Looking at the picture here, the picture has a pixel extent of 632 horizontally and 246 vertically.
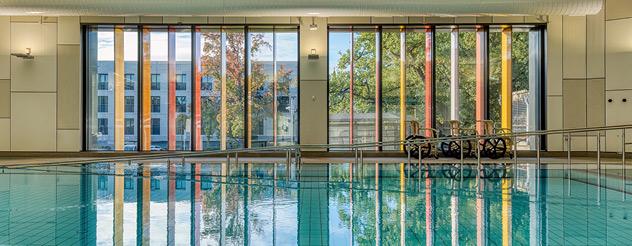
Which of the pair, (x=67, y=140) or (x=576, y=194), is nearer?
(x=576, y=194)

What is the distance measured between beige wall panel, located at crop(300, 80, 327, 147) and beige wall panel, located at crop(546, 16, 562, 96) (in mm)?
5216

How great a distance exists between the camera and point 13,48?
459 inches

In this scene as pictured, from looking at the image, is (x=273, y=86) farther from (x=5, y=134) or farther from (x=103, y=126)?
(x=5, y=134)

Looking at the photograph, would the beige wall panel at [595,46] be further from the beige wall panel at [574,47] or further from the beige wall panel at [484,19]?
the beige wall panel at [484,19]

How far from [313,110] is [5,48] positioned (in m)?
7.26

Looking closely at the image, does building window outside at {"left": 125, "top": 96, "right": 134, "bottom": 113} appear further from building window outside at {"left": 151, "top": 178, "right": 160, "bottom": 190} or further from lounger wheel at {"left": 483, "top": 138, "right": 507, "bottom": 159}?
lounger wheel at {"left": 483, "top": 138, "right": 507, "bottom": 159}

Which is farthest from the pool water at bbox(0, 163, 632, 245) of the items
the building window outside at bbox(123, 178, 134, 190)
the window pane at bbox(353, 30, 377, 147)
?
the window pane at bbox(353, 30, 377, 147)

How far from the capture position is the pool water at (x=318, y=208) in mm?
4164

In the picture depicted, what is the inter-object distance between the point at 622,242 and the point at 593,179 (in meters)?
3.84

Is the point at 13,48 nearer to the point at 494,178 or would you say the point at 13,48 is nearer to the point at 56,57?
the point at 56,57

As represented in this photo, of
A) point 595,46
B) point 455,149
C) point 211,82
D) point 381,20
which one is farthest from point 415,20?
point 211,82

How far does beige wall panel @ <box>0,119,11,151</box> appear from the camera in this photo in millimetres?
11680

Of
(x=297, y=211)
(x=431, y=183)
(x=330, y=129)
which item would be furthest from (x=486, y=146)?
(x=297, y=211)

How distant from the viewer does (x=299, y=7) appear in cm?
905
